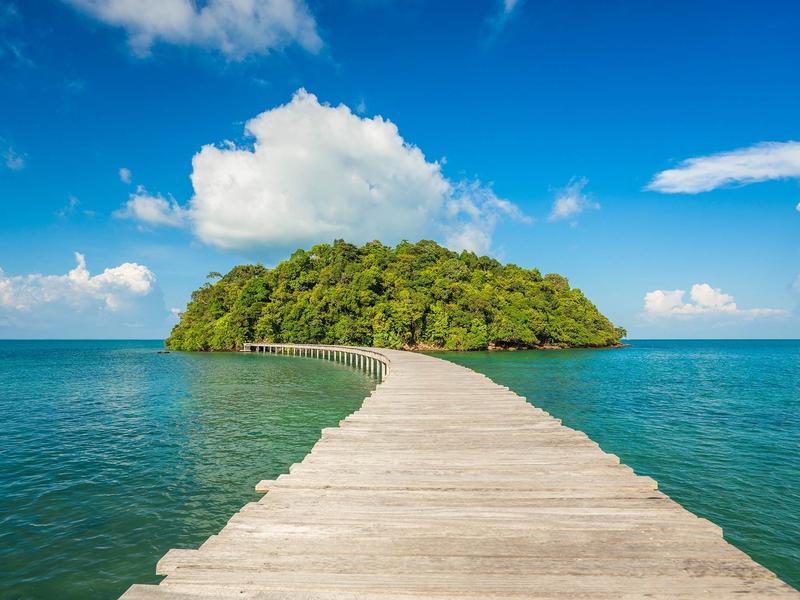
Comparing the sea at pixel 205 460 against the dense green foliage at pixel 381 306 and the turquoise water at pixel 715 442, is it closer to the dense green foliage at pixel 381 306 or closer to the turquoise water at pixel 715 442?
the turquoise water at pixel 715 442

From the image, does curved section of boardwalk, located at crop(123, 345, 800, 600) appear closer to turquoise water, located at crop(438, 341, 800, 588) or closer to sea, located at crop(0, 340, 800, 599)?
sea, located at crop(0, 340, 800, 599)

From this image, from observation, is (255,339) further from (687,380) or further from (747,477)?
(747,477)

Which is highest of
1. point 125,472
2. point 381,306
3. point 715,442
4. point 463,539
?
point 381,306

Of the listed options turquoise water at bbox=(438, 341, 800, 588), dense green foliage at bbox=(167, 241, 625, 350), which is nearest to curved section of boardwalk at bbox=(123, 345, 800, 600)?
turquoise water at bbox=(438, 341, 800, 588)

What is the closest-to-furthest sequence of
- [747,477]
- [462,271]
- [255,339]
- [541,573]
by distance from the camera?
[541,573], [747,477], [255,339], [462,271]

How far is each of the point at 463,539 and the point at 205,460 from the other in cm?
853

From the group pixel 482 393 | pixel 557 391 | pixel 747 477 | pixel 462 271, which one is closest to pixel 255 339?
pixel 462 271

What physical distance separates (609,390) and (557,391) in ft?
11.0

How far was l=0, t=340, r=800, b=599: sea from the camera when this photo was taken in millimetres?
6043

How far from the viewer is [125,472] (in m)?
9.17

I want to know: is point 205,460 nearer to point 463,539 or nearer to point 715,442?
point 463,539

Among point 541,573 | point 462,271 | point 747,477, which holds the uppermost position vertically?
point 462,271

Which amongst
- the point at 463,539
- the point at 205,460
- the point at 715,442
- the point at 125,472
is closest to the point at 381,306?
the point at 715,442

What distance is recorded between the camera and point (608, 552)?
302 centimetres
